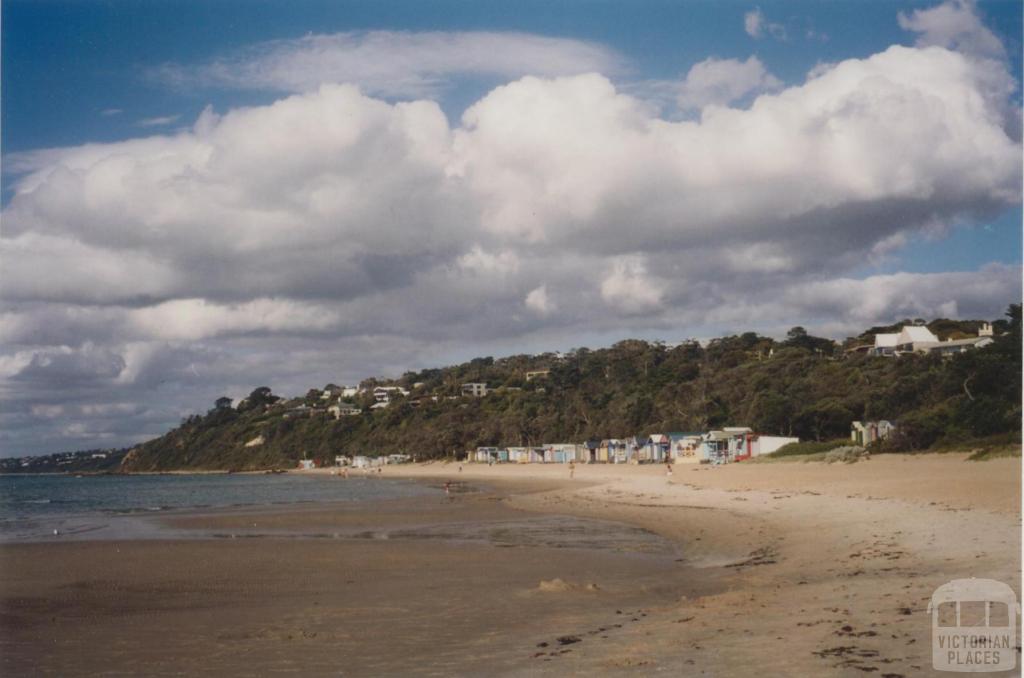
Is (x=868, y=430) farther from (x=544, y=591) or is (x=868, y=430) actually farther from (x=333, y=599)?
(x=333, y=599)

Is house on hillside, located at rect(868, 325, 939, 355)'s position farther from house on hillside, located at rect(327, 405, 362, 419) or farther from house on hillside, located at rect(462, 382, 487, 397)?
house on hillside, located at rect(327, 405, 362, 419)

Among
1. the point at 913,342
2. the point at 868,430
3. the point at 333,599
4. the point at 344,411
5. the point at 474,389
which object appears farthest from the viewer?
the point at 344,411

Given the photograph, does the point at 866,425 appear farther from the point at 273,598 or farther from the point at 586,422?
the point at 586,422

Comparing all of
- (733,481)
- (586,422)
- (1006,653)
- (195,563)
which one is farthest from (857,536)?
(586,422)

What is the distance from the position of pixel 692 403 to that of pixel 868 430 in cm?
3921

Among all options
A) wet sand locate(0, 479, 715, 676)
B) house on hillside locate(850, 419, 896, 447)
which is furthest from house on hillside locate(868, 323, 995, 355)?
wet sand locate(0, 479, 715, 676)

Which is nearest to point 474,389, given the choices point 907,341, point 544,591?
point 907,341

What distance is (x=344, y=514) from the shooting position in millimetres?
38688

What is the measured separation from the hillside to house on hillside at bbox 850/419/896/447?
5.52ft

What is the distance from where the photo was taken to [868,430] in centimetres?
5569

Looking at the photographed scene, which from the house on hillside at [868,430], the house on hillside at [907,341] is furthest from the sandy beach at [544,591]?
the house on hillside at [907,341]

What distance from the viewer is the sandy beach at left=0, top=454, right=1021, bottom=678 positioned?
970 cm

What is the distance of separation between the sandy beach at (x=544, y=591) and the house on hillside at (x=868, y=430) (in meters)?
24.4

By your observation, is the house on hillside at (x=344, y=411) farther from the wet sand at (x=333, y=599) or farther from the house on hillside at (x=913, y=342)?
the wet sand at (x=333, y=599)
